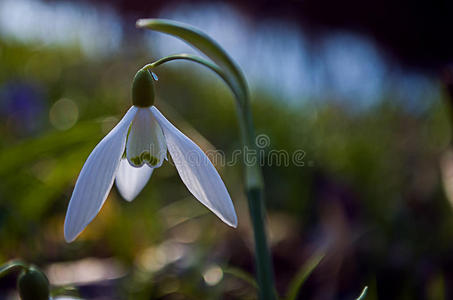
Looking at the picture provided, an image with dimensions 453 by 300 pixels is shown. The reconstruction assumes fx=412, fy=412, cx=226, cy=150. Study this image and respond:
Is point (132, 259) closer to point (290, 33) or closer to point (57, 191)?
point (57, 191)

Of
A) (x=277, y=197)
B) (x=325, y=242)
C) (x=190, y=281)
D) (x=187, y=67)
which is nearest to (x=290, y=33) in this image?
(x=187, y=67)

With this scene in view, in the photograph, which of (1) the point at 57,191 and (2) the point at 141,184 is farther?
(1) the point at 57,191

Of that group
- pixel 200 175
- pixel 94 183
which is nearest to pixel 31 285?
pixel 94 183

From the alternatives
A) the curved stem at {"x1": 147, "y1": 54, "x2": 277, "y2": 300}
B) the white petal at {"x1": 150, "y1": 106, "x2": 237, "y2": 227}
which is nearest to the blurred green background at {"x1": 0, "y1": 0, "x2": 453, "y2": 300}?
the curved stem at {"x1": 147, "y1": 54, "x2": 277, "y2": 300}

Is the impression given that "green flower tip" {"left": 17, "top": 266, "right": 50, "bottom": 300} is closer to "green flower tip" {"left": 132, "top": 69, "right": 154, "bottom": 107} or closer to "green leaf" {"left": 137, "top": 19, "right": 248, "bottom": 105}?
"green flower tip" {"left": 132, "top": 69, "right": 154, "bottom": 107}

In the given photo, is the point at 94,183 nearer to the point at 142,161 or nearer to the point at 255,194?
the point at 142,161

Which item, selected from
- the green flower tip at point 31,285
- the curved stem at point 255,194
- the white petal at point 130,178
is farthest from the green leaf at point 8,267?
the curved stem at point 255,194

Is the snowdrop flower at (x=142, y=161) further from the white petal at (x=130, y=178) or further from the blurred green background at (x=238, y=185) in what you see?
the blurred green background at (x=238, y=185)

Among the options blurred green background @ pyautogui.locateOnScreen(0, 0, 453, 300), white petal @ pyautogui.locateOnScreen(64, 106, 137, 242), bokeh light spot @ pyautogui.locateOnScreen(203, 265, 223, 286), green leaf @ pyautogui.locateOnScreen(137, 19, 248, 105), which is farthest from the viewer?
blurred green background @ pyautogui.locateOnScreen(0, 0, 453, 300)
